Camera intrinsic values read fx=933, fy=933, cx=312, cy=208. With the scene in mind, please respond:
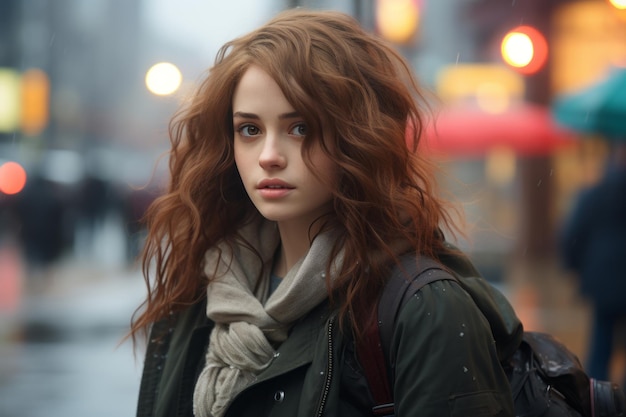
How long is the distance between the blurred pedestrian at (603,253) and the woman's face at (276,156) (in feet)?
14.1

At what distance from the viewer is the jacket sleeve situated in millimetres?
1974

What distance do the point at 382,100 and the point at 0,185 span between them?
22.2m

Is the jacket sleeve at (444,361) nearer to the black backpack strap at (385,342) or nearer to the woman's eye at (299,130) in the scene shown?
the black backpack strap at (385,342)

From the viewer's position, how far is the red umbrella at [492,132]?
1218 centimetres

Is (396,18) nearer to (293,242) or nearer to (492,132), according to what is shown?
(492,132)

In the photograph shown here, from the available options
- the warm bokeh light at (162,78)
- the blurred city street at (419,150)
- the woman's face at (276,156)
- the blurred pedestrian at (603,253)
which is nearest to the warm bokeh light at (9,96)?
the blurred city street at (419,150)

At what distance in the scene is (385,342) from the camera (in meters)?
2.10

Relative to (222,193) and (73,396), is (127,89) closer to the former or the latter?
(73,396)

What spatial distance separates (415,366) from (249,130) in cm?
76

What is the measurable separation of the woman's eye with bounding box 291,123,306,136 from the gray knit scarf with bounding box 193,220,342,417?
0.26m

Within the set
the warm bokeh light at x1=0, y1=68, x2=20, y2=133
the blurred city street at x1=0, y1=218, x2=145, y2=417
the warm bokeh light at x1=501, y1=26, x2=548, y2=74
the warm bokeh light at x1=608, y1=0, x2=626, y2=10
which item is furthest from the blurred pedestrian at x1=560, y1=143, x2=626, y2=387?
the warm bokeh light at x1=0, y1=68, x2=20, y2=133

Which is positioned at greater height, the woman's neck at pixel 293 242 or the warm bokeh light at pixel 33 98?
the woman's neck at pixel 293 242

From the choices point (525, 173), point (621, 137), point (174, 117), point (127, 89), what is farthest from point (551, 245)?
point (127, 89)

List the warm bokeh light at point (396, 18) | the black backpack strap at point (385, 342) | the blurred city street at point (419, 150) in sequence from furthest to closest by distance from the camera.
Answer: the warm bokeh light at point (396, 18), the blurred city street at point (419, 150), the black backpack strap at point (385, 342)
